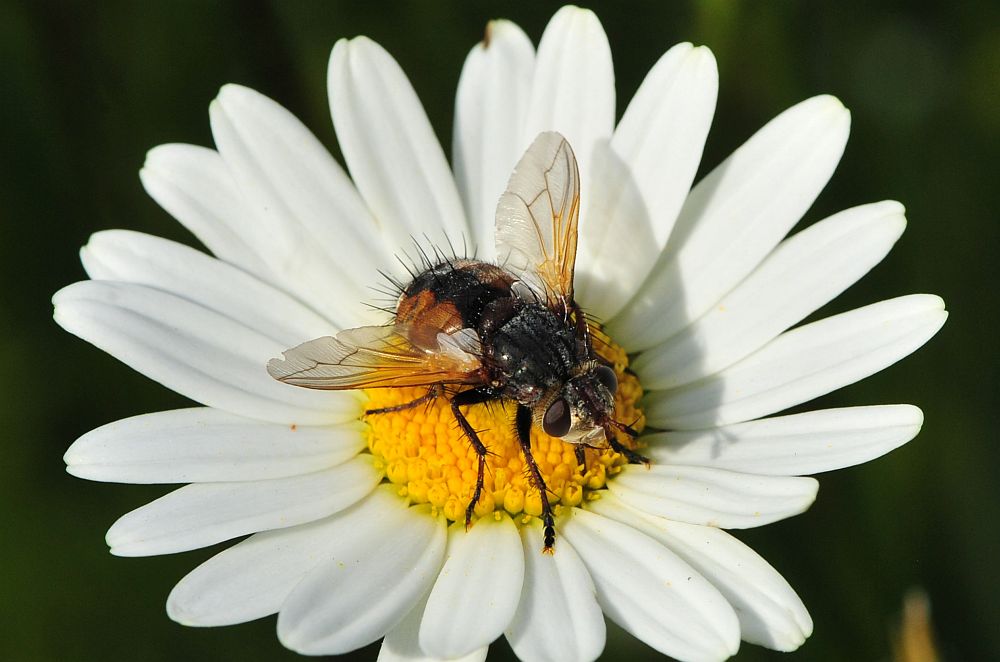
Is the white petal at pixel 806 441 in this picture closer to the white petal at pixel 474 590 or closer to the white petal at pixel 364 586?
the white petal at pixel 474 590

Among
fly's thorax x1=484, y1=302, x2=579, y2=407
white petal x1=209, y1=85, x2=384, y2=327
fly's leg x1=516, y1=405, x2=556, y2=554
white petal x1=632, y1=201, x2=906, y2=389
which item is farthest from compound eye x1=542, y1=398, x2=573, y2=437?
white petal x1=209, y1=85, x2=384, y2=327

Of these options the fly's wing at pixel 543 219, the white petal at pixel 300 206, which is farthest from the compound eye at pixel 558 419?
the white petal at pixel 300 206

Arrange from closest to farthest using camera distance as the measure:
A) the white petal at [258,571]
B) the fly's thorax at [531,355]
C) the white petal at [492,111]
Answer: the white petal at [258,571]
the fly's thorax at [531,355]
the white petal at [492,111]

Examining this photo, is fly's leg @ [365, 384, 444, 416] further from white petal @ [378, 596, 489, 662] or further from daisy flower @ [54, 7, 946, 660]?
white petal @ [378, 596, 489, 662]

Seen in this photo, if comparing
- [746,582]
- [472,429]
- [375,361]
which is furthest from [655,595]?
[375,361]

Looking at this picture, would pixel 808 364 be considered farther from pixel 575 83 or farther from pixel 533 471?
pixel 575 83
